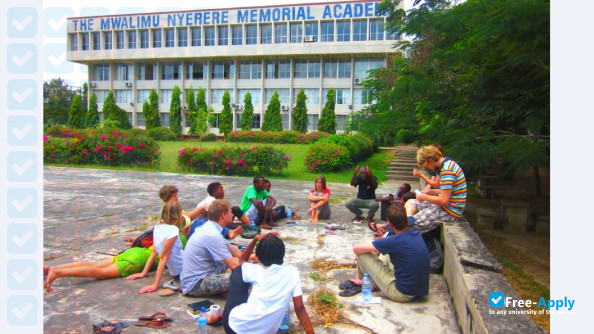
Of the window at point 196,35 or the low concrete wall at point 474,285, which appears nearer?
the low concrete wall at point 474,285

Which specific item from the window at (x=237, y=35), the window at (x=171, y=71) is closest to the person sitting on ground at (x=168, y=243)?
the window at (x=237, y=35)

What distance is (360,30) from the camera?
1671 inches

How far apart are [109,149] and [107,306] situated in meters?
16.8

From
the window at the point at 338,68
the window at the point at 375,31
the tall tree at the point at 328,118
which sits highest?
the window at the point at 375,31

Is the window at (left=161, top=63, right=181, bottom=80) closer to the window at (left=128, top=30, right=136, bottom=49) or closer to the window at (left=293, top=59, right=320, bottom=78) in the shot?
the window at (left=128, top=30, right=136, bottom=49)

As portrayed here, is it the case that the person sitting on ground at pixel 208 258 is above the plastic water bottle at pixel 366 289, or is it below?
above

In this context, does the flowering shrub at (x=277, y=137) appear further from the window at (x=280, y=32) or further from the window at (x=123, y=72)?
the window at (x=123, y=72)

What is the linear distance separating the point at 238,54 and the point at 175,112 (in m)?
9.13

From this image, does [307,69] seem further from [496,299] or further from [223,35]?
[496,299]

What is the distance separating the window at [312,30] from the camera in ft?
142

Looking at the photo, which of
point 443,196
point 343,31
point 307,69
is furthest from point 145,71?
point 443,196

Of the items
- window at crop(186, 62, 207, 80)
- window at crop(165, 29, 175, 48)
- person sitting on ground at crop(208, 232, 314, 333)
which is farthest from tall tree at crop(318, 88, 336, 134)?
person sitting on ground at crop(208, 232, 314, 333)

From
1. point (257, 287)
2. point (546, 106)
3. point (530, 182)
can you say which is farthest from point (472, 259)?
point (530, 182)

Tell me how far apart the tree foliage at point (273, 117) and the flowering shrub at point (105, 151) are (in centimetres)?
2236
